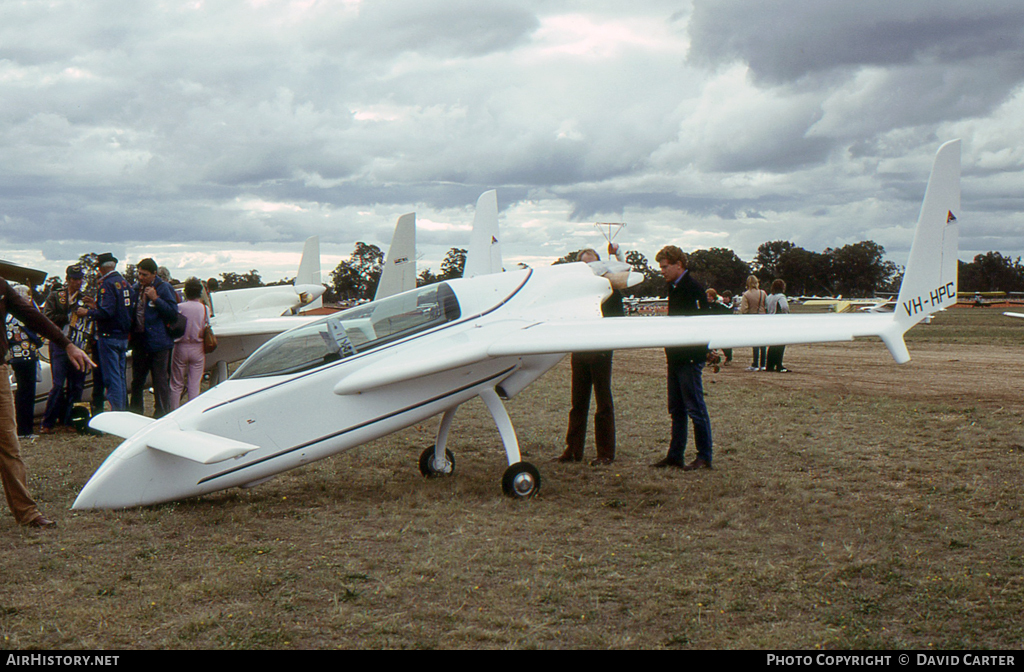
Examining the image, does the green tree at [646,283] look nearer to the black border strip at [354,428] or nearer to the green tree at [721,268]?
the green tree at [721,268]

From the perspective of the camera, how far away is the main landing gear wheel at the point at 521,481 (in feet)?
20.1

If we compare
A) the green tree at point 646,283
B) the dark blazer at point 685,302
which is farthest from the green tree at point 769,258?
the dark blazer at point 685,302

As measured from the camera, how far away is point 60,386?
9.59 meters

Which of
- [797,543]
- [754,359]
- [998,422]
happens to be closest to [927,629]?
[797,543]

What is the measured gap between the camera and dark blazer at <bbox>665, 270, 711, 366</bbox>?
23.8 feet

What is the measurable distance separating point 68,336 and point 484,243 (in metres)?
8.62

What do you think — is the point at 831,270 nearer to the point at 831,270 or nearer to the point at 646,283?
the point at 831,270

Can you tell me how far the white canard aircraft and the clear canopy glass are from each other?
1 cm

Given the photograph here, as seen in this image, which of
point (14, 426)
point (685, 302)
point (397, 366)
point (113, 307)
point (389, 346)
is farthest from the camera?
point (113, 307)

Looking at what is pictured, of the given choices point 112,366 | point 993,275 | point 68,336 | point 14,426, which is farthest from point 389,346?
point 993,275

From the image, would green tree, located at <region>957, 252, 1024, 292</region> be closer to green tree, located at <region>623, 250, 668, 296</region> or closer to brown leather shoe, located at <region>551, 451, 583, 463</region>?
green tree, located at <region>623, 250, 668, 296</region>

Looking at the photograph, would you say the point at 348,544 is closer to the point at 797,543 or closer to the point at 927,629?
the point at 797,543
